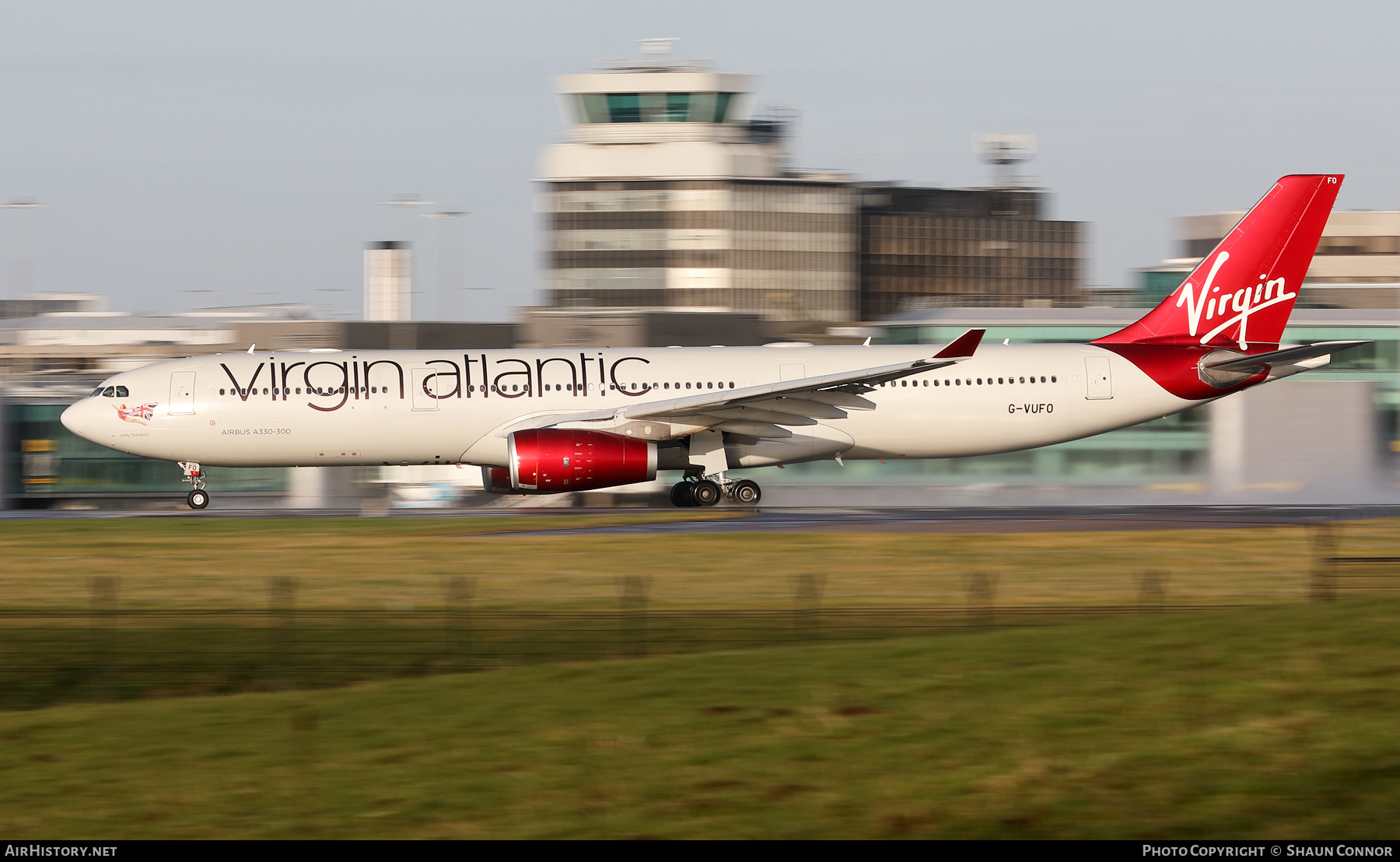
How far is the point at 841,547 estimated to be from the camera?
25047 mm

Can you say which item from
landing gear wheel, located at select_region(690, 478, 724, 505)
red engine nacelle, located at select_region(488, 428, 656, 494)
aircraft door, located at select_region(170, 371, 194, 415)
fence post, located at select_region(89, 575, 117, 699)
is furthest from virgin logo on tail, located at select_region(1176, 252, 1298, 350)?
fence post, located at select_region(89, 575, 117, 699)

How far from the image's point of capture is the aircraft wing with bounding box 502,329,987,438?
31.4m

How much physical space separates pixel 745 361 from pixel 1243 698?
Answer: 22.1 meters

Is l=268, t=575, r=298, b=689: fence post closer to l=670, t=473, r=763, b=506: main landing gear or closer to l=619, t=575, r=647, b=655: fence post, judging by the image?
l=619, t=575, r=647, b=655: fence post

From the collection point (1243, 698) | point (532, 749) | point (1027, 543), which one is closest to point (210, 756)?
point (532, 749)

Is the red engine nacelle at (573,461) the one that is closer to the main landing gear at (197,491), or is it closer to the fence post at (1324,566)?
the main landing gear at (197,491)

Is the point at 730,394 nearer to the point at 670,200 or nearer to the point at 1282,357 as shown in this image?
the point at 1282,357

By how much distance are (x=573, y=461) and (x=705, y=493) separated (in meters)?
3.89

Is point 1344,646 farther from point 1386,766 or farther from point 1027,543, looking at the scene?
point 1027,543

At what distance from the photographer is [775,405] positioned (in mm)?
32375

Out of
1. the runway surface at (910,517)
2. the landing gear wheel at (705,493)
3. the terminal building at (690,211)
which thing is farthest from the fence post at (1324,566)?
the terminal building at (690,211)

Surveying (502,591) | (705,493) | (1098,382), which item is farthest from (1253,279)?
(502,591)

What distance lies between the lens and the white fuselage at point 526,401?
108 ft

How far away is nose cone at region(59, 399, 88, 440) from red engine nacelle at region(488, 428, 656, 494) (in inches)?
388
